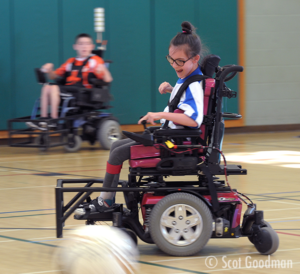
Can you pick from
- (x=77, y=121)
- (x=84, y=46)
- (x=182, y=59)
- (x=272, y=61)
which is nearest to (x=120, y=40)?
(x=84, y=46)

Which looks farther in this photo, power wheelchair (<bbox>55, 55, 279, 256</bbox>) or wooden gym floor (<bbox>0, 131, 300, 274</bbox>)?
power wheelchair (<bbox>55, 55, 279, 256</bbox>)

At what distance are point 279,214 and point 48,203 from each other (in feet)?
7.02

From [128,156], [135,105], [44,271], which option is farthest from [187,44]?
[135,105]

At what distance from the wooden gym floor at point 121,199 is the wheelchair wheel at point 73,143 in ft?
0.64

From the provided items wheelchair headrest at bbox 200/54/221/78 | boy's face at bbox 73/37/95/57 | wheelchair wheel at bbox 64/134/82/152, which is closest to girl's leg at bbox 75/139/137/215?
wheelchair headrest at bbox 200/54/221/78

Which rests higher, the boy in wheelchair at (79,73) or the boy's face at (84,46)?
the boy's face at (84,46)

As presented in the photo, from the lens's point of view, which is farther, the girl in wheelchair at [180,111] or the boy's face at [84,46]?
the boy's face at [84,46]

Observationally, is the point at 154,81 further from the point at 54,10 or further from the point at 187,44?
the point at 187,44

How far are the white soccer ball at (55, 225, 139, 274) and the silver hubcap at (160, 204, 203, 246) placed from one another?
156 cm

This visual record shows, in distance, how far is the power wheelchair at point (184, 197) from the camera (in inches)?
155

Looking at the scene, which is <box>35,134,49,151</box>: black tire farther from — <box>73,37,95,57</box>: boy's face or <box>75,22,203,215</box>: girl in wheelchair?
<box>75,22,203,215</box>: girl in wheelchair

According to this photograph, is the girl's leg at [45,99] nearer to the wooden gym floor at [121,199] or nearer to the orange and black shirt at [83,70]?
the orange and black shirt at [83,70]

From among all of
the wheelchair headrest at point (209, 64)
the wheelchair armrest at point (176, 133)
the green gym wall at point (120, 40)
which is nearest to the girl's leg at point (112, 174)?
the wheelchair armrest at point (176, 133)

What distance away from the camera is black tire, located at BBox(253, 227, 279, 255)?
393cm
